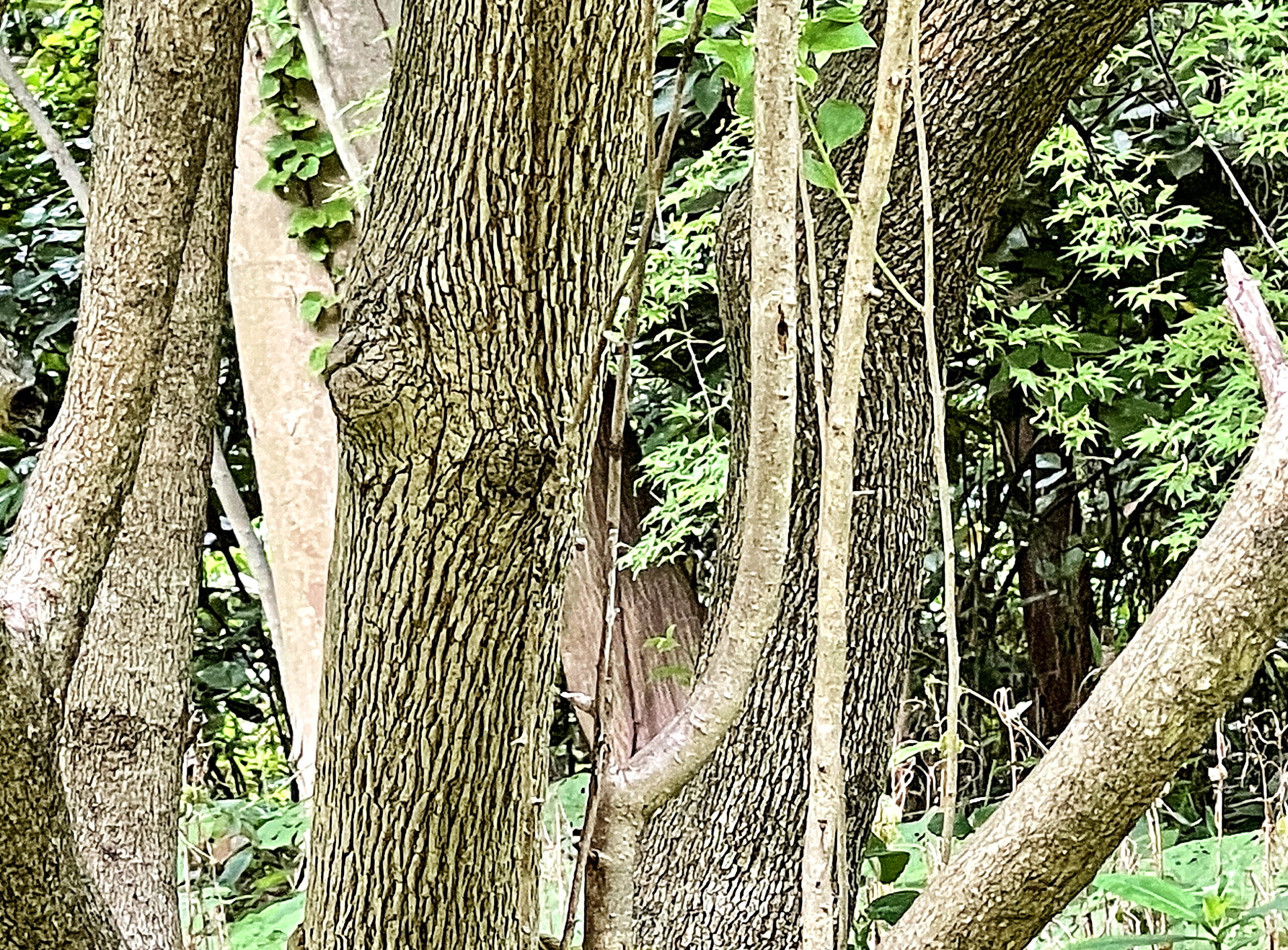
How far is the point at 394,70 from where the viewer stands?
91 cm

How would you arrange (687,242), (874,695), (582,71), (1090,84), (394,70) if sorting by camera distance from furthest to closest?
(1090,84) < (687,242) < (874,695) < (394,70) < (582,71)

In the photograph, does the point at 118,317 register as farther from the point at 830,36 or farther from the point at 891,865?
the point at 891,865

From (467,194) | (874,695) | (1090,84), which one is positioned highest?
(1090,84)

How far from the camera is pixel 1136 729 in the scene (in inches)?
38.3

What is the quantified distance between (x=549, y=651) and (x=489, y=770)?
83 millimetres

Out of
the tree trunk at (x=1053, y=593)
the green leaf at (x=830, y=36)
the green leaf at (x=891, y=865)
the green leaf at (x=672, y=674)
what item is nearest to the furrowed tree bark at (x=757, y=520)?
the green leaf at (x=830, y=36)

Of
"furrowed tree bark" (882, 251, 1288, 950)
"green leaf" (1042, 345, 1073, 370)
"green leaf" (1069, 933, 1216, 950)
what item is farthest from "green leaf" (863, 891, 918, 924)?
"green leaf" (1042, 345, 1073, 370)

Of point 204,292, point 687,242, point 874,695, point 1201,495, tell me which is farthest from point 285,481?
point 1201,495

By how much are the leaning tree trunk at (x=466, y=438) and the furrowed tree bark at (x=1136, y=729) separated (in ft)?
1.12

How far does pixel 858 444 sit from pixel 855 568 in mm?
137

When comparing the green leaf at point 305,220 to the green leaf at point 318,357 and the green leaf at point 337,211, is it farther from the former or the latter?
the green leaf at point 318,357

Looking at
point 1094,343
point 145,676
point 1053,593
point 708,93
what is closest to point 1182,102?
point 1094,343

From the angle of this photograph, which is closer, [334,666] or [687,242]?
[334,666]

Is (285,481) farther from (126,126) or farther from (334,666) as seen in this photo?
(334,666)
